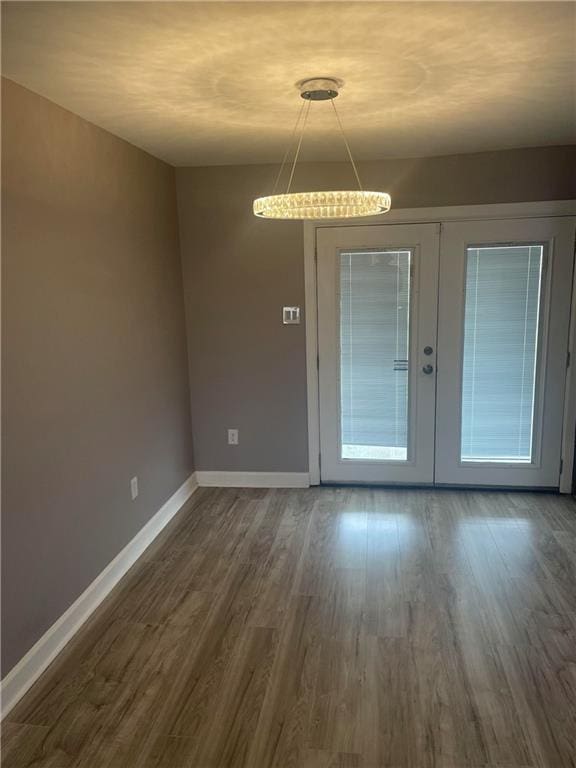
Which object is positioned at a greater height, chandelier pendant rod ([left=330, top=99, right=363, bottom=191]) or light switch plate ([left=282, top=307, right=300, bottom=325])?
chandelier pendant rod ([left=330, top=99, right=363, bottom=191])

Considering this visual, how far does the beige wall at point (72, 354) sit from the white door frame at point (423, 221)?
40.9 inches

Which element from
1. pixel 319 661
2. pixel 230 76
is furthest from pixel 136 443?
pixel 230 76

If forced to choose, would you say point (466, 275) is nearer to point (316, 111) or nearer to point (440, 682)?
point (316, 111)

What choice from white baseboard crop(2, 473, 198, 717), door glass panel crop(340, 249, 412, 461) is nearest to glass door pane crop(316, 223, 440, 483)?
door glass panel crop(340, 249, 412, 461)

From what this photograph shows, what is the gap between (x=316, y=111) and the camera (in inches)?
102

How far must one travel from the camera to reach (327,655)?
2.34 metres

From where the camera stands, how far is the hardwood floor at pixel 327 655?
6.19ft

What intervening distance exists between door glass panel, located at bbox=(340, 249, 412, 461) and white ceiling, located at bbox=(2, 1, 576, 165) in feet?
3.25

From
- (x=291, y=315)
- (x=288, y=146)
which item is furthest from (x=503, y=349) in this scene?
(x=288, y=146)

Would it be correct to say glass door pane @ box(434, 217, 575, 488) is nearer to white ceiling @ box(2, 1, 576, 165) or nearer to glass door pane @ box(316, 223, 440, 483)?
glass door pane @ box(316, 223, 440, 483)

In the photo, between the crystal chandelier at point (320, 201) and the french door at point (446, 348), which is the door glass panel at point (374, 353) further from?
the crystal chandelier at point (320, 201)

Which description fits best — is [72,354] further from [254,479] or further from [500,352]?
[500,352]

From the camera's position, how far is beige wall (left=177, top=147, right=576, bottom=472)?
11.9ft

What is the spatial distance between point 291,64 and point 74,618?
2.54m
